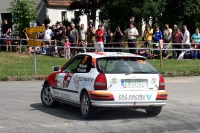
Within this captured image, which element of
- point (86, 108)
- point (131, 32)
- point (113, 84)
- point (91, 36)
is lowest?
point (86, 108)

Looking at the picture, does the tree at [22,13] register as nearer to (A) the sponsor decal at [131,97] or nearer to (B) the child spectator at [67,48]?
(B) the child spectator at [67,48]

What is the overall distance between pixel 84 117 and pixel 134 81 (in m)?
1.38

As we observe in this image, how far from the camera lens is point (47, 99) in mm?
14805

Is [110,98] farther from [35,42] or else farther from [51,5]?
[51,5]

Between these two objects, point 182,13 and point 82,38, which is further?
point 182,13

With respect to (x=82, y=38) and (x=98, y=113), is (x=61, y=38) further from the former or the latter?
(x=98, y=113)

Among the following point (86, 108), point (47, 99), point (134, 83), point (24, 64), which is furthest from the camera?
point (24, 64)

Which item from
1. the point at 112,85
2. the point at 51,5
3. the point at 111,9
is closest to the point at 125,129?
the point at 112,85

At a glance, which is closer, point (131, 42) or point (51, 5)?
point (131, 42)

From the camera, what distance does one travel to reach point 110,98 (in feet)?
40.2

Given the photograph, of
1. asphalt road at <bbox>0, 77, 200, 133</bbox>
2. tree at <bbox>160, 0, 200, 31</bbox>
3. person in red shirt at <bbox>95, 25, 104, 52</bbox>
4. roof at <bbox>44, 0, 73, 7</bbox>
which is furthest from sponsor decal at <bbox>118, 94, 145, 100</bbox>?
roof at <bbox>44, 0, 73, 7</bbox>

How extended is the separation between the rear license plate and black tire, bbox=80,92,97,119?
2.72 feet

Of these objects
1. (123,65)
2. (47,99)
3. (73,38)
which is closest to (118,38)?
(73,38)

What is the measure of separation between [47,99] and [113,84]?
9.81 ft
